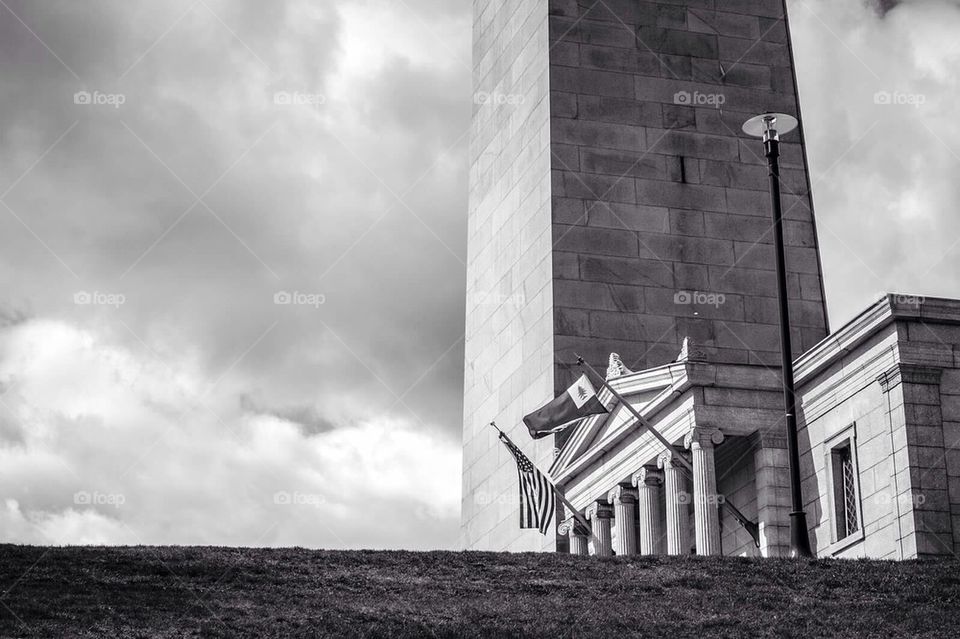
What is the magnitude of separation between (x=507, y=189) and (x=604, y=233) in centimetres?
743

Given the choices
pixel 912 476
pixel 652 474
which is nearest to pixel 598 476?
pixel 652 474

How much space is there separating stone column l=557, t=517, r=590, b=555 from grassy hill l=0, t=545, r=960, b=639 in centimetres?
1928

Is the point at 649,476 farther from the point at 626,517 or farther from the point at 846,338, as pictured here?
the point at 846,338

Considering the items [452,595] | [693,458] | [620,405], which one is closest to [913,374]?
[693,458]

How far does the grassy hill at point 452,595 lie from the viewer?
80.7 feet

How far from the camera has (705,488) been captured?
1620 inches

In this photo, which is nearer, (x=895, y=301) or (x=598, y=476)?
(x=895, y=301)

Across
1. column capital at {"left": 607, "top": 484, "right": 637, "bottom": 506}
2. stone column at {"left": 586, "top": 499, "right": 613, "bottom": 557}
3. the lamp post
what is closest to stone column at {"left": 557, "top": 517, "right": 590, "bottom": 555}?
stone column at {"left": 586, "top": 499, "right": 613, "bottom": 557}

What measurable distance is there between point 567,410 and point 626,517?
4.75 metres

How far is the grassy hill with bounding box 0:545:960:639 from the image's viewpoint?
24.6 metres

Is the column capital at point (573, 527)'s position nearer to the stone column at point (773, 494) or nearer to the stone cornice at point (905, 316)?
the stone column at point (773, 494)

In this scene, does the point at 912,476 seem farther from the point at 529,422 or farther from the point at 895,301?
the point at 529,422

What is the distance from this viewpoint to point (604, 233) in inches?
2397

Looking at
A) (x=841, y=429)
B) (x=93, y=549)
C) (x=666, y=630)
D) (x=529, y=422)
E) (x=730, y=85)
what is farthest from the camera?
(x=730, y=85)
